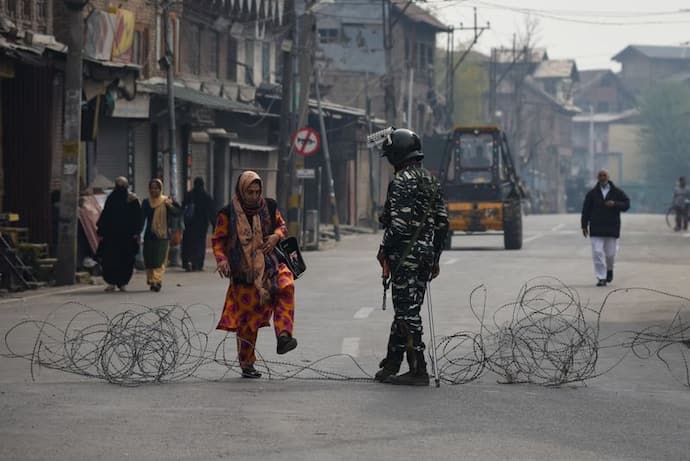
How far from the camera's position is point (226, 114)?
40.9 m

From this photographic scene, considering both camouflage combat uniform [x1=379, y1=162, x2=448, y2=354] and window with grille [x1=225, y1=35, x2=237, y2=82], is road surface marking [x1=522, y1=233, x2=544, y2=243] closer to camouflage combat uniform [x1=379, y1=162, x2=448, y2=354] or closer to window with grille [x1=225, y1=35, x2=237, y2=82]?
window with grille [x1=225, y1=35, x2=237, y2=82]

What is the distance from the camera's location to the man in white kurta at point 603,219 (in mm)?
23109

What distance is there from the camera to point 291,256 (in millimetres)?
11562

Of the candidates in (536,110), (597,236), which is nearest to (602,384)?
(597,236)

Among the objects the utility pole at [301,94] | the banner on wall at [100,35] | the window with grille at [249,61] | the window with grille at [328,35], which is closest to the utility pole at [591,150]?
the window with grille at [328,35]

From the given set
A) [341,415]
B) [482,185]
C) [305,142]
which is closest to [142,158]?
[305,142]

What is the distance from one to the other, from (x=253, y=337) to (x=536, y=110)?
105449mm

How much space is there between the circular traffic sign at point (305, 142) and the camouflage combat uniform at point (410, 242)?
79.3ft

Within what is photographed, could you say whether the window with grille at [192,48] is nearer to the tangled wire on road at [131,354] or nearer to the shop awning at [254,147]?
the shop awning at [254,147]

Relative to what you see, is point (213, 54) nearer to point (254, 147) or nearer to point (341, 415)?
point (254, 147)

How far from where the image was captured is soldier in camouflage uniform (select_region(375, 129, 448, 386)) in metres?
11.0

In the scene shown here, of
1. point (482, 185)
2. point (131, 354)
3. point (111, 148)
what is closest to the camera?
point (131, 354)

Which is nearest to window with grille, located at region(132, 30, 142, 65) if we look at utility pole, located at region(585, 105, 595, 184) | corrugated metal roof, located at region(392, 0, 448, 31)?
corrugated metal roof, located at region(392, 0, 448, 31)

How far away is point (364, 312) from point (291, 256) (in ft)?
22.2
